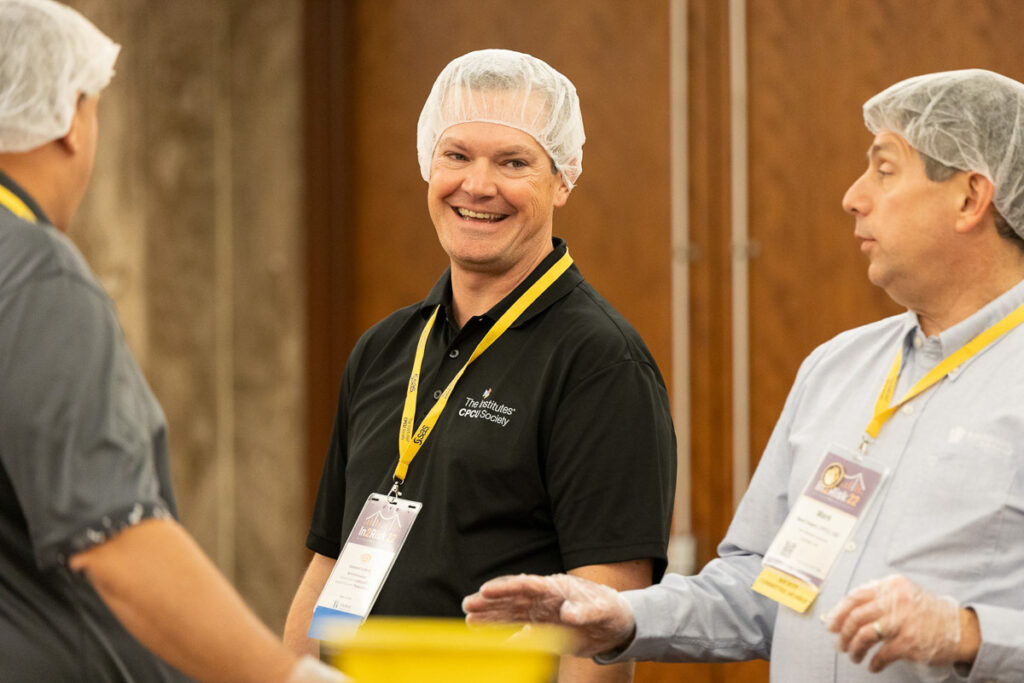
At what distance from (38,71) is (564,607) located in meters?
1.00

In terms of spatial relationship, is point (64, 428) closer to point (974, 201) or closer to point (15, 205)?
point (15, 205)

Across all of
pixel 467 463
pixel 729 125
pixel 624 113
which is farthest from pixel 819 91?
pixel 467 463

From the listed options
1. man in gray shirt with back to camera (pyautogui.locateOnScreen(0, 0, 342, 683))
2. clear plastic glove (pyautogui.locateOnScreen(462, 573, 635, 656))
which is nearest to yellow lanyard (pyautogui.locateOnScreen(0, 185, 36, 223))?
man in gray shirt with back to camera (pyautogui.locateOnScreen(0, 0, 342, 683))

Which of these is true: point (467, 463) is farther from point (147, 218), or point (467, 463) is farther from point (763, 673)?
point (147, 218)

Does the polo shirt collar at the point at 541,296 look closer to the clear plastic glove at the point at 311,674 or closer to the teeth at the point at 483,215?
the teeth at the point at 483,215

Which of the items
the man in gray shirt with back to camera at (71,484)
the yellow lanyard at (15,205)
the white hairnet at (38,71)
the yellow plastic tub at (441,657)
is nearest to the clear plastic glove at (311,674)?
the man in gray shirt with back to camera at (71,484)

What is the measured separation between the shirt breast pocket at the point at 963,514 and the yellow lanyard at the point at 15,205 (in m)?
1.27

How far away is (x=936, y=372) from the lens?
1.92m

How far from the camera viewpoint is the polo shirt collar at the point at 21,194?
4.97 feet

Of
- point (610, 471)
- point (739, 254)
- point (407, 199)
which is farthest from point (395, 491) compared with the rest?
point (407, 199)

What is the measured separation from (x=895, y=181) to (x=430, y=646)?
1155 millimetres

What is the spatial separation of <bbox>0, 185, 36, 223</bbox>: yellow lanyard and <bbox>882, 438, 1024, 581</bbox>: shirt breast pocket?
127 centimetres

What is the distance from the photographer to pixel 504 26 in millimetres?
4414

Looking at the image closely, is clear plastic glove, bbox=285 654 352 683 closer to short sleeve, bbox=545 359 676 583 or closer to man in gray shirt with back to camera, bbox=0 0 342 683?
man in gray shirt with back to camera, bbox=0 0 342 683
